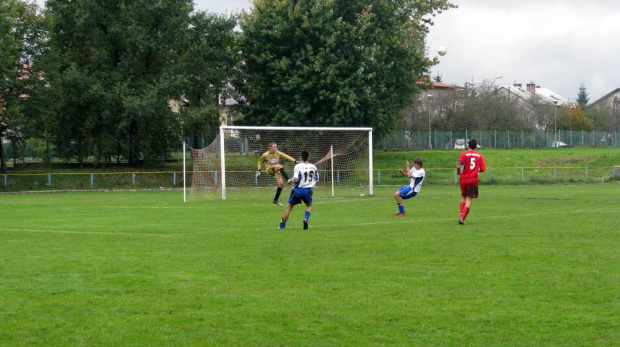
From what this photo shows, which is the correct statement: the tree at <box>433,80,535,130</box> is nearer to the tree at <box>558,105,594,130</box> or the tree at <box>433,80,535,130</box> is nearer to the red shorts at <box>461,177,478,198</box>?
the tree at <box>558,105,594,130</box>

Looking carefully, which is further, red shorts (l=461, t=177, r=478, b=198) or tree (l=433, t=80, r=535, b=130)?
tree (l=433, t=80, r=535, b=130)

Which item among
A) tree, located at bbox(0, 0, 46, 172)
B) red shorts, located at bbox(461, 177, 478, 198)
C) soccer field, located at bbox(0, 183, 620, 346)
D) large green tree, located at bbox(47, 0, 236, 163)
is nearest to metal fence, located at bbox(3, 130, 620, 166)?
large green tree, located at bbox(47, 0, 236, 163)

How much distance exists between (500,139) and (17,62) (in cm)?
4680

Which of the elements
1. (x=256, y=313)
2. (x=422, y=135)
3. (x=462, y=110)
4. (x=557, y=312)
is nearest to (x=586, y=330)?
(x=557, y=312)

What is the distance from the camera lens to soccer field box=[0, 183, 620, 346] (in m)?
6.82

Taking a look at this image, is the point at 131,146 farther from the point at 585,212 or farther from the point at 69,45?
the point at 585,212

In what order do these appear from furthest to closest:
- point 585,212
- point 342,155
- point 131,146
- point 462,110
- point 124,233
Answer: point 462,110 → point 131,146 → point 342,155 → point 585,212 → point 124,233

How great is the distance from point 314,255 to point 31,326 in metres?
5.45

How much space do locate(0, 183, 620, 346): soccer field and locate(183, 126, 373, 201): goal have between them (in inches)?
615

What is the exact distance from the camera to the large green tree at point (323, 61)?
41.6 metres

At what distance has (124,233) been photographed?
1559 cm

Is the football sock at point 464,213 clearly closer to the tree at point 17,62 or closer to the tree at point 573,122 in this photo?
the tree at point 17,62

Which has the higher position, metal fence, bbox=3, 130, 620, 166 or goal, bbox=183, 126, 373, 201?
metal fence, bbox=3, 130, 620, 166

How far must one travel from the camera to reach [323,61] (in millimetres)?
41250
